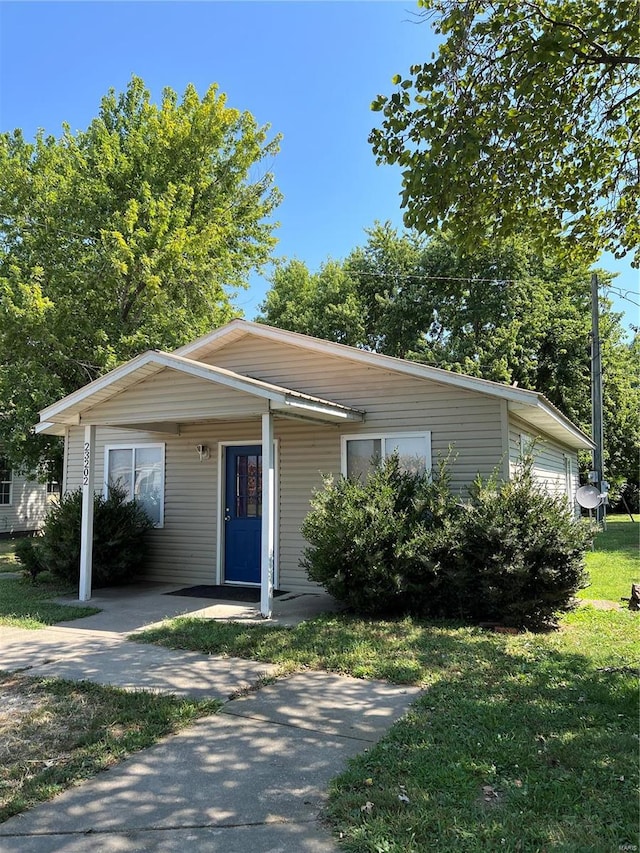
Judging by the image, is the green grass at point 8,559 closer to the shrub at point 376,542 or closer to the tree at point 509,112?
the shrub at point 376,542

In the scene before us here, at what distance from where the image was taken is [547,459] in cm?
1380

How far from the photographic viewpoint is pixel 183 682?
509cm

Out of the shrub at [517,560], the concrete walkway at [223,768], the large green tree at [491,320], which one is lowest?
the concrete walkway at [223,768]

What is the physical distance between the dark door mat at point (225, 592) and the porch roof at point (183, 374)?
2.84 m

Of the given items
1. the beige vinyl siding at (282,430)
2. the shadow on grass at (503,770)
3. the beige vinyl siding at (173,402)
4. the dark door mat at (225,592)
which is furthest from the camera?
the dark door mat at (225,592)

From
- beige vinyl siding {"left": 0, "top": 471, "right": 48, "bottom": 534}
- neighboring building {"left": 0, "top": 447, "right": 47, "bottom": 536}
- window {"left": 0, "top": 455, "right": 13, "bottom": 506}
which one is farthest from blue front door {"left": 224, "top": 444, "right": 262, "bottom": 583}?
window {"left": 0, "top": 455, "right": 13, "bottom": 506}

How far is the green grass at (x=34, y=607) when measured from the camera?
24.7 feet

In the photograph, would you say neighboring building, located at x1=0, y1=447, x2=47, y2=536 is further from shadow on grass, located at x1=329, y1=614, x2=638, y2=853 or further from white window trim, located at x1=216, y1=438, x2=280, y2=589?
shadow on grass, located at x1=329, y1=614, x2=638, y2=853

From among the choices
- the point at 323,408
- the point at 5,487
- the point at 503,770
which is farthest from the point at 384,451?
the point at 5,487

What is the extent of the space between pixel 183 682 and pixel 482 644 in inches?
122

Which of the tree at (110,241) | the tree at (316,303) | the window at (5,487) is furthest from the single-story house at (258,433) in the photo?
the tree at (316,303)

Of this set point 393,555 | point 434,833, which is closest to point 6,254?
point 393,555

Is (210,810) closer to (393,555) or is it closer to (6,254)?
(393,555)

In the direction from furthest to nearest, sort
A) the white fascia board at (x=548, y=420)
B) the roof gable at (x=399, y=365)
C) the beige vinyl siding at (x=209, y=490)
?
the beige vinyl siding at (x=209, y=490)
the white fascia board at (x=548, y=420)
the roof gable at (x=399, y=365)
